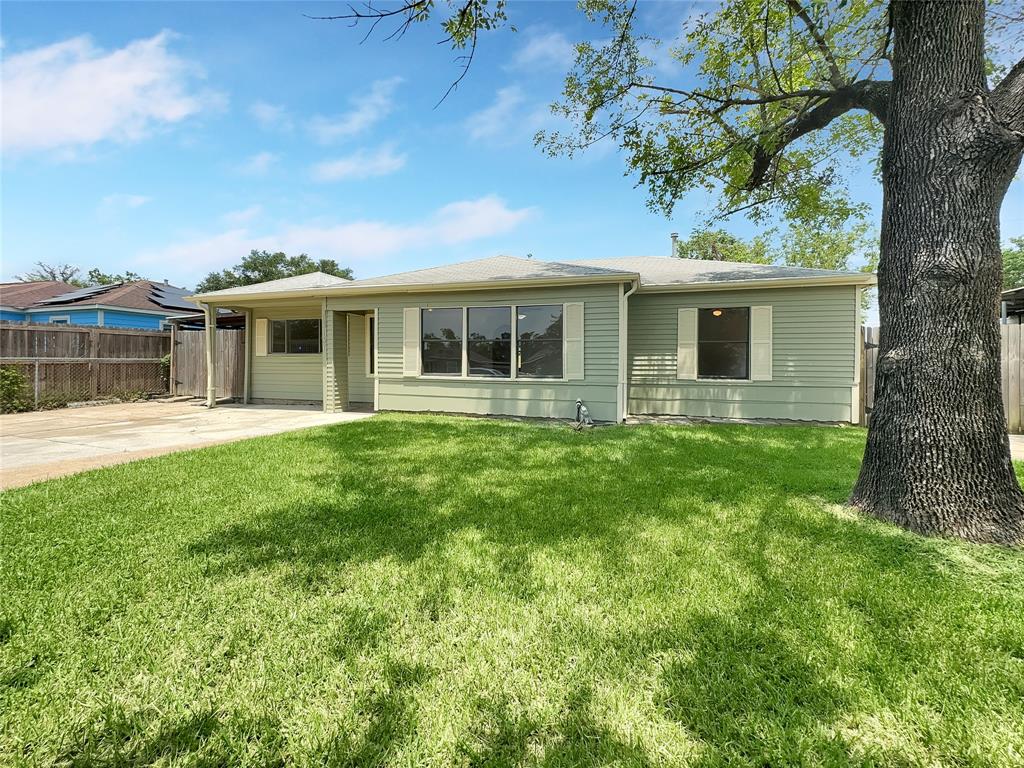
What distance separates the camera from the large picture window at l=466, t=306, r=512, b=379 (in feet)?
28.7

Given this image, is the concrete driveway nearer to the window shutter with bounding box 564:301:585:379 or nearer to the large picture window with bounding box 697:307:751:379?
the window shutter with bounding box 564:301:585:379

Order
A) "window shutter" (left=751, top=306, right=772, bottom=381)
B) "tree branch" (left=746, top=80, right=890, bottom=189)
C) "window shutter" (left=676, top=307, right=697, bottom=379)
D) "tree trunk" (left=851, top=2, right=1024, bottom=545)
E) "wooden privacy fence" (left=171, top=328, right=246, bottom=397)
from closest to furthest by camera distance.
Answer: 1. "tree trunk" (left=851, top=2, right=1024, bottom=545)
2. "tree branch" (left=746, top=80, right=890, bottom=189)
3. "window shutter" (left=751, top=306, right=772, bottom=381)
4. "window shutter" (left=676, top=307, right=697, bottom=379)
5. "wooden privacy fence" (left=171, top=328, right=246, bottom=397)

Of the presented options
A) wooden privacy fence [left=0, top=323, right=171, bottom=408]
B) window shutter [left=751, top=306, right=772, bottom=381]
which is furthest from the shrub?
window shutter [left=751, top=306, right=772, bottom=381]

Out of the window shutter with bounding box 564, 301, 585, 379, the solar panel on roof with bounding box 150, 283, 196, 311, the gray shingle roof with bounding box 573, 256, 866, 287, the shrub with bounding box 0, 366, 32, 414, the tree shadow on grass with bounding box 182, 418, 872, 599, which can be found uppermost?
the solar panel on roof with bounding box 150, 283, 196, 311

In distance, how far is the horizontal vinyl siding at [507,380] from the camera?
26.6 feet

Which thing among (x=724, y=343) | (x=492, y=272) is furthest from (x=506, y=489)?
(x=724, y=343)

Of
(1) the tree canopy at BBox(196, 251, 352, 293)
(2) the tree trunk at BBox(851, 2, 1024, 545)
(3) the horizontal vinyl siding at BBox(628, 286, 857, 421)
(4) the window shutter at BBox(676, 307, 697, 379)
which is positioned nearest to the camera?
(2) the tree trunk at BBox(851, 2, 1024, 545)

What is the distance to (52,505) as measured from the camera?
354cm

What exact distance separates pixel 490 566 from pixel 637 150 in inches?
292

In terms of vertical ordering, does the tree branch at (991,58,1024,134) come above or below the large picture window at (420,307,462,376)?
above

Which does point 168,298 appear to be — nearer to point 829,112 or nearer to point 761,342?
point 761,342

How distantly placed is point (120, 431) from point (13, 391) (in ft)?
14.8

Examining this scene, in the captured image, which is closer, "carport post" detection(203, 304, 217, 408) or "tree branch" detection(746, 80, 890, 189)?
"tree branch" detection(746, 80, 890, 189)

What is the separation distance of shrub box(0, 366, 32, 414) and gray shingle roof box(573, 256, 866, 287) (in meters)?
12.9
